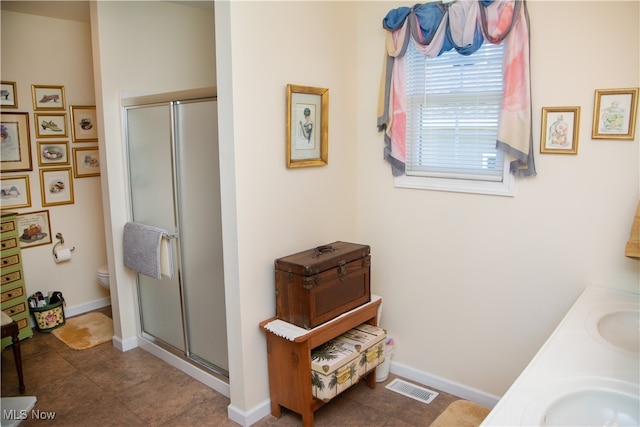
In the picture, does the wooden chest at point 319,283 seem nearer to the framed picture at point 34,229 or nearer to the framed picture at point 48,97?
the framed picture at point 34,229

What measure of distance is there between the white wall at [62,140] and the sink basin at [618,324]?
379 cm

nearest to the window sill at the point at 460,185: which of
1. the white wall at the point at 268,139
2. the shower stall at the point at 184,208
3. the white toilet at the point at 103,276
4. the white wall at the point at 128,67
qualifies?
the white wall at the point at 268,139

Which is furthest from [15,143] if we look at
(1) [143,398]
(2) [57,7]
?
(1) [143,398]

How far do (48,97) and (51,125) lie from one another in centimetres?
22

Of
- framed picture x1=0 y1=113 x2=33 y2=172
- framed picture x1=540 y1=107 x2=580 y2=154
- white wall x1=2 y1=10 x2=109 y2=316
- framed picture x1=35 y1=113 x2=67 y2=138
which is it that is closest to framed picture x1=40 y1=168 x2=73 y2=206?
white wall x1=2 y1=10 x2=109 y2=316

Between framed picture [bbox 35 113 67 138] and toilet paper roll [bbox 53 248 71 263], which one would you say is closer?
framed picture [bbox 35 113 67 138]

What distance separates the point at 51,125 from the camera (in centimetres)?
379

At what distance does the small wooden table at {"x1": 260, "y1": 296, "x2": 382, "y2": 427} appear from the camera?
2385 millimetres

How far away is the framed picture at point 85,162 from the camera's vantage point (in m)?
3.96

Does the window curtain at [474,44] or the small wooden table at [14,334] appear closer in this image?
the window curtain at [474,44]

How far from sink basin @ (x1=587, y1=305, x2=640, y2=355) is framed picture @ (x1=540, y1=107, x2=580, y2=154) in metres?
0.75

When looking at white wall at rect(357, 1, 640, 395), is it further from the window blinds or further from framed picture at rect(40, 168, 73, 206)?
framed picture at rect(40, 168, 73, 206)

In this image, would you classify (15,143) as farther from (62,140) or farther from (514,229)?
(514,229)

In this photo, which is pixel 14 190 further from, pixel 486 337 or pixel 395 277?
pixel 486 337
